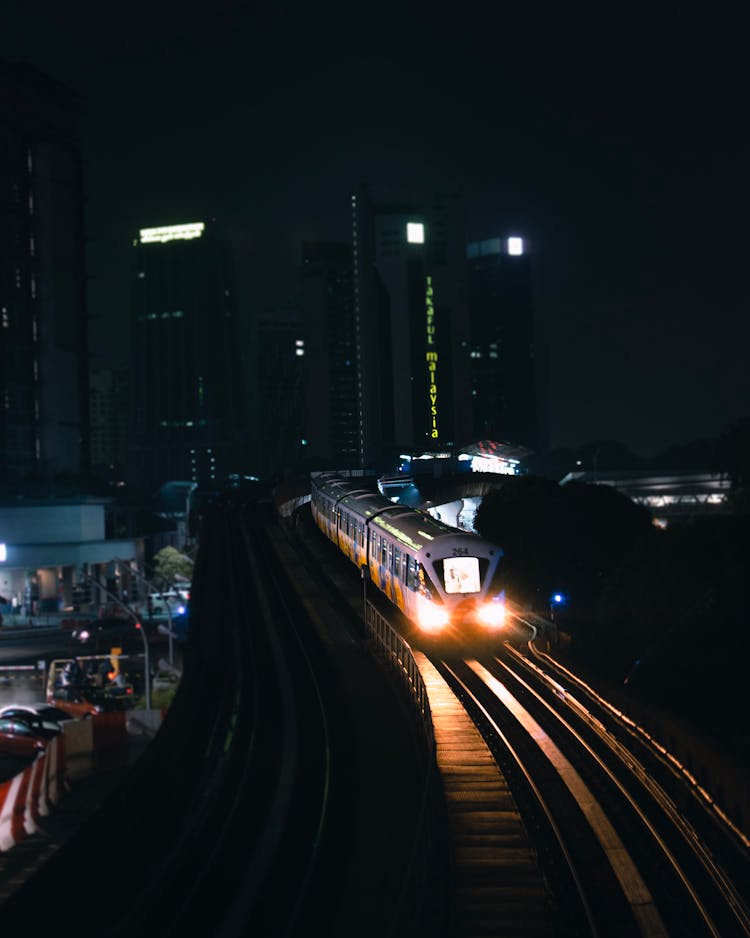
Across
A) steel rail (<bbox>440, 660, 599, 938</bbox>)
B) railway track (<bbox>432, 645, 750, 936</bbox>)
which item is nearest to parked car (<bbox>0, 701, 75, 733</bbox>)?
steel rail (<bbox>440, 660, 599, 938</bbox>)

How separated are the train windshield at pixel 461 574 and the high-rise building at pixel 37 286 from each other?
104556 millimetres

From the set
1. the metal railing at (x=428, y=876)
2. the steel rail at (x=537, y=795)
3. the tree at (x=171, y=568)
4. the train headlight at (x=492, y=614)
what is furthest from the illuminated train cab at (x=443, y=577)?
the tree at (x=171, y=568)

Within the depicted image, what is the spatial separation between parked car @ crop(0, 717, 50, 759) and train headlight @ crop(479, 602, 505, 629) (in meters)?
15.3

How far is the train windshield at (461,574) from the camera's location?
1226 inches

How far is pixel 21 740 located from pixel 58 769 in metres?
6.87

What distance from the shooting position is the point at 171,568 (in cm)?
9669

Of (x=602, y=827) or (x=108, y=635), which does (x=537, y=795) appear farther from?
(x=108, y=635)

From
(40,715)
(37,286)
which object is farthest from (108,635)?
(37,286)

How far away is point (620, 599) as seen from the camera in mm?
49750

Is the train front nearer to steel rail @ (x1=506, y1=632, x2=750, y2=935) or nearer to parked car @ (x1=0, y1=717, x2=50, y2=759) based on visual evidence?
steel rail @ (x1=506, y1=632, x2=750, y2=935)

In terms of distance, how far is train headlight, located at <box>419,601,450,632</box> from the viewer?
31.2 meters

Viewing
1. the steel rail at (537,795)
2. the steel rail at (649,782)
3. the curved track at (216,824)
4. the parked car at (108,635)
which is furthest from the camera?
the parked car at (108,635)

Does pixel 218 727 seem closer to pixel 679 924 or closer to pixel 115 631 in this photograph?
pixel 679 924

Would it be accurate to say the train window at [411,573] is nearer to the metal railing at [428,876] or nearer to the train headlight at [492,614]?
the train headlight at [492,614]
